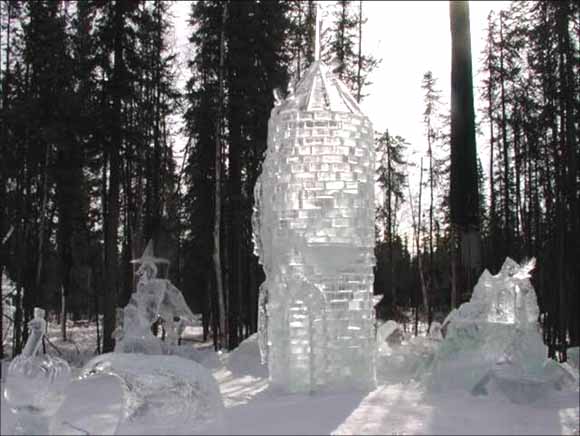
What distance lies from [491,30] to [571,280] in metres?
8.79

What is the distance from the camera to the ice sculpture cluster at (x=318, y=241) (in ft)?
22.6

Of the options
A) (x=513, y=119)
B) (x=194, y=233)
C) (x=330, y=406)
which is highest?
(x=513, y=119)

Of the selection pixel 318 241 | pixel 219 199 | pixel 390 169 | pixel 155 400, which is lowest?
pixel 155 400

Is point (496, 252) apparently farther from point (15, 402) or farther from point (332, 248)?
point (15, 402)

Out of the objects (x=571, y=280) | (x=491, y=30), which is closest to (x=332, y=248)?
(x=571, y=280)

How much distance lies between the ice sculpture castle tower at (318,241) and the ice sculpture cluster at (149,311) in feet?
6.20

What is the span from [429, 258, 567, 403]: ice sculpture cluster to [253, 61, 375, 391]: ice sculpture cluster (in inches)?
36.8

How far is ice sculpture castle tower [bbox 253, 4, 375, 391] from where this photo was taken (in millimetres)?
6883

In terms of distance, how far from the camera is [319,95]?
7559 mm

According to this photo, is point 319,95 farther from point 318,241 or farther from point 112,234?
point 112,234

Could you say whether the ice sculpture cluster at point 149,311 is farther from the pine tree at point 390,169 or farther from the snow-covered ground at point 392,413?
the pine tree at point 390,169

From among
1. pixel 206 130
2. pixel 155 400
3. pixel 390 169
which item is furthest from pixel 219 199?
pixel 390 169

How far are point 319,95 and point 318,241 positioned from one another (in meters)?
1.81

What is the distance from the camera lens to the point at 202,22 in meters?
16.4
